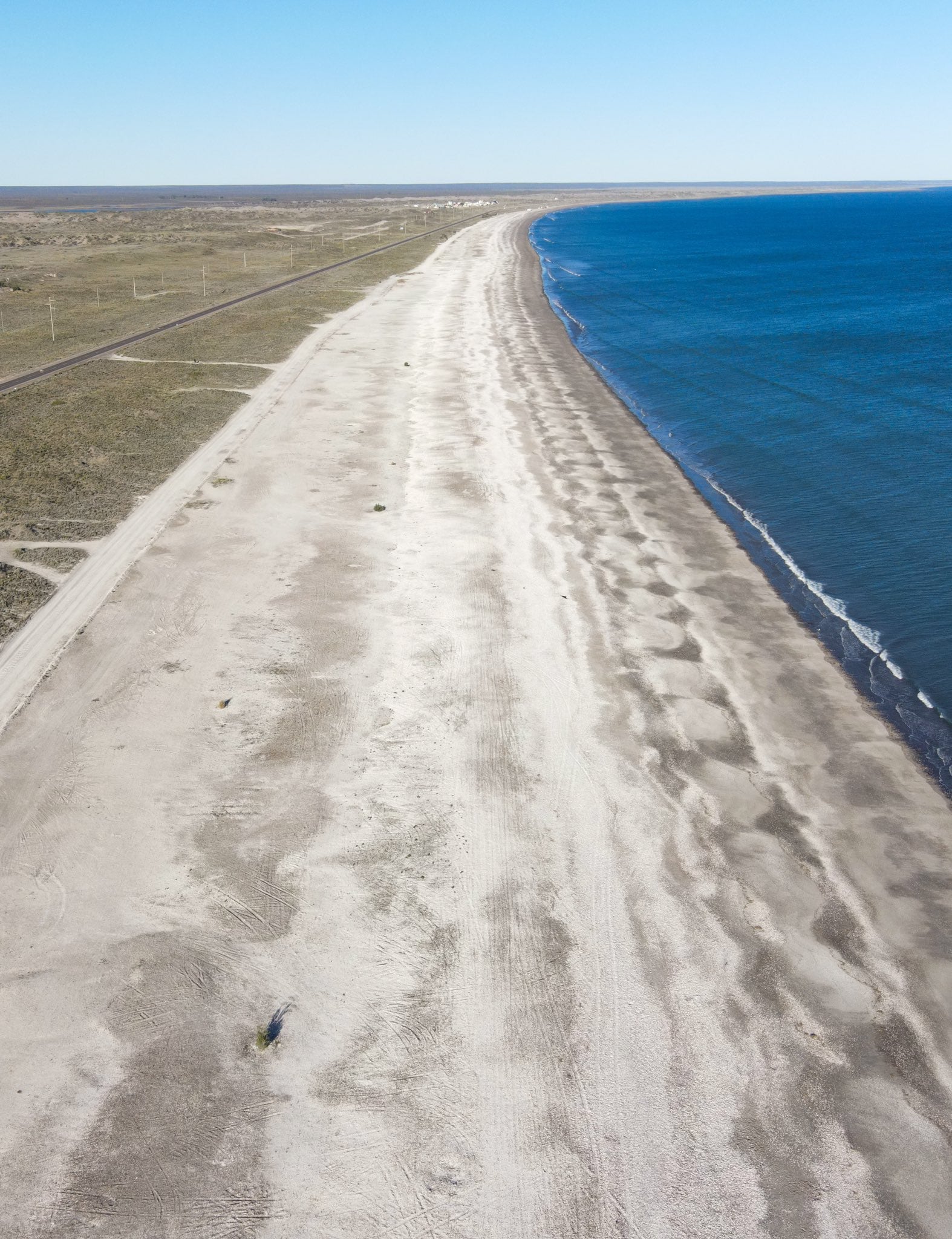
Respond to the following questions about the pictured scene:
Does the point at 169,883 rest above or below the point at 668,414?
below

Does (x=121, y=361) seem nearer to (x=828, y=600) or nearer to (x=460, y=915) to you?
(x=828, y=600)

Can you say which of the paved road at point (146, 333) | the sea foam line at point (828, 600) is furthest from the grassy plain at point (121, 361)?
the sea foam line at point (828, 600)

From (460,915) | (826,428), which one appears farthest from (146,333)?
(460,915)

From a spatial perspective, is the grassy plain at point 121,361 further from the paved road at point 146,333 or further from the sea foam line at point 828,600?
the sea foam line at point 828,600

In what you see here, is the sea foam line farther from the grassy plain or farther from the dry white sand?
the grassy plain

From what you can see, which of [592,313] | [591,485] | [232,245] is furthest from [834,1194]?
[232,245]

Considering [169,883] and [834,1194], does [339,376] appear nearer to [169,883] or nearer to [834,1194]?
[169,883]

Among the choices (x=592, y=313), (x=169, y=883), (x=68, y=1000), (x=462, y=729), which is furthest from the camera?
(x=592, y=313)
